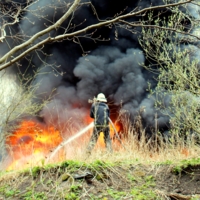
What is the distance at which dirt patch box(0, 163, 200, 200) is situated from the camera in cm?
453

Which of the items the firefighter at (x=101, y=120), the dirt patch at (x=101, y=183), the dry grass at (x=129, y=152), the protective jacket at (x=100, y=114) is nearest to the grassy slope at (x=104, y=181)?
the dirt patch at (x=101, y=183)

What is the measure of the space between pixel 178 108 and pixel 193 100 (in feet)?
1.45

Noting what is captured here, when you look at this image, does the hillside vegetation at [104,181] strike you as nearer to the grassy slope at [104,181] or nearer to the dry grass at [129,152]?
the grassy slope at [104,181]

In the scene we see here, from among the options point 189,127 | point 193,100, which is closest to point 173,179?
point 189,127

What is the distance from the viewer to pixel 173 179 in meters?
5.28

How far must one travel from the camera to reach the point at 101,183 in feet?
15.8

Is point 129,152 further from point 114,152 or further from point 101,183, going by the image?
point 101,183

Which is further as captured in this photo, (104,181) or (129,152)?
(129,152)

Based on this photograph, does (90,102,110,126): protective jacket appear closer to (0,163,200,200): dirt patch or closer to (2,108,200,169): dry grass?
(2,108,200,169): dry grass

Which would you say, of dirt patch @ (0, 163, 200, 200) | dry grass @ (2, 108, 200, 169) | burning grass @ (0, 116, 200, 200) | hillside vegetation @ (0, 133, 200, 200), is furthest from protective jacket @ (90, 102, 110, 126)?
dirt patch @ (0, 163, 200, 200)

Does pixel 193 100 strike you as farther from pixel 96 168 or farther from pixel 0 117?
pixel 0 117

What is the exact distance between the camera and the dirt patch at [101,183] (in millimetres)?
4527

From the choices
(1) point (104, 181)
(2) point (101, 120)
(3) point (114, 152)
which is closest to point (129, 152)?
(3) point (114, 152)

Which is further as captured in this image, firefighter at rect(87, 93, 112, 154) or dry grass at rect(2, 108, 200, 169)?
firefighter at rect(87, 93, 112, 154)
